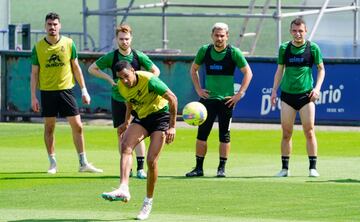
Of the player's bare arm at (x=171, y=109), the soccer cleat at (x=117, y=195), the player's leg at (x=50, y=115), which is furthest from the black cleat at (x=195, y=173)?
the soccer cleat at (x=117, y=195)

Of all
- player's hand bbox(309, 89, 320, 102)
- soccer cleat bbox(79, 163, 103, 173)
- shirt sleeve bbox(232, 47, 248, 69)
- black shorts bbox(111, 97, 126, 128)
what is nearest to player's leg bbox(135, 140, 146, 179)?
black shorts bbox(111, 97, 126, 128)

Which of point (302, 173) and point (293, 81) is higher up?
point (293, 81)

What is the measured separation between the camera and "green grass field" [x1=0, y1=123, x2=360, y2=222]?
14430 mm

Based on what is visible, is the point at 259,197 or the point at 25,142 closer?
the point at 259,197

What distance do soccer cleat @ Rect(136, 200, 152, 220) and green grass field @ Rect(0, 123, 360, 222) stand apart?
0.49 ft

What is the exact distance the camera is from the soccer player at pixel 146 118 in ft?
45.7

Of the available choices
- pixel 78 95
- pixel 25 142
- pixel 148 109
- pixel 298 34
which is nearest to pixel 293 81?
pixel 298 34

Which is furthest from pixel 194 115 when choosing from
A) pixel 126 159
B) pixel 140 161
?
pixel 140 161

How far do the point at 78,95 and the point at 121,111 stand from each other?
10.4 metres

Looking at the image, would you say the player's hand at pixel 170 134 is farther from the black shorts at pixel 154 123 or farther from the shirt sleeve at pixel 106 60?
the shirt sleeve at pixel 106 60

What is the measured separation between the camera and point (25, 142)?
2377 cm

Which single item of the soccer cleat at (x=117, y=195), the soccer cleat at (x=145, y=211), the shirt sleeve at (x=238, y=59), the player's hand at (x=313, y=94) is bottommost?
the soccer cleat at (x=145, y=211)

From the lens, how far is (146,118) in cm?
1445

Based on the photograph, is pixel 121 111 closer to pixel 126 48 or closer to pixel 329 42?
pixel 126 48
